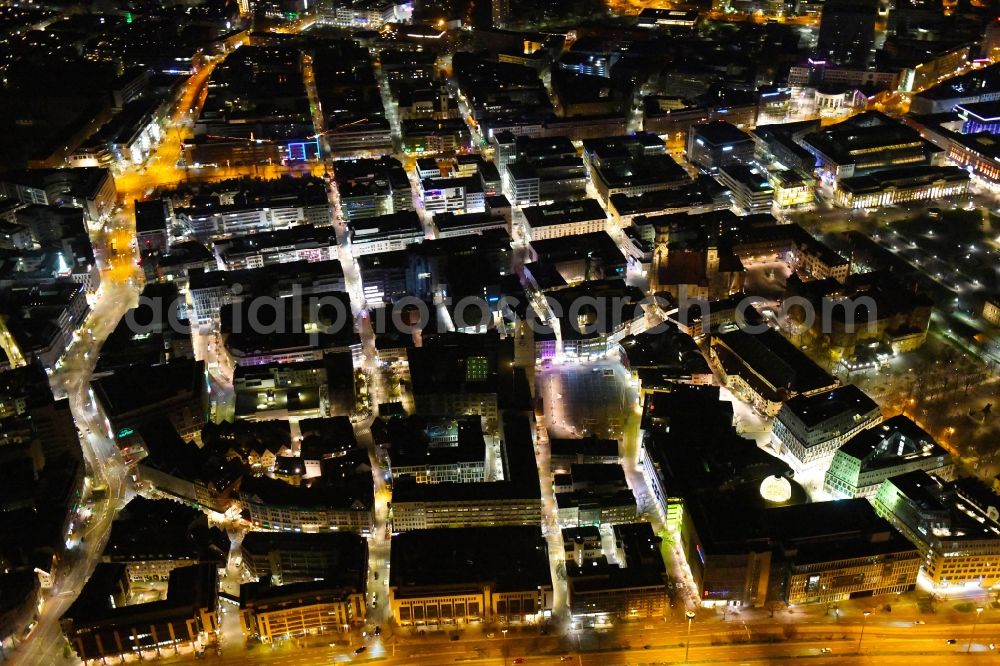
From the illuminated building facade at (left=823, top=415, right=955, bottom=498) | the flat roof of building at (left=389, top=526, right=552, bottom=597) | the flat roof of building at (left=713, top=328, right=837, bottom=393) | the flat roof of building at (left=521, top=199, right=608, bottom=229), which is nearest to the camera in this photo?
the flat roof of building at (left=389, top=526, right=552, bottom=597)

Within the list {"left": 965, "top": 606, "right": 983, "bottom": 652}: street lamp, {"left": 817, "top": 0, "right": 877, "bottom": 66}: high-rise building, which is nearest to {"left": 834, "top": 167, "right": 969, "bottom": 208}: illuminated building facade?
{"left": 817, "top": 0, "right": 877, "bottom": 66}: high-rise building

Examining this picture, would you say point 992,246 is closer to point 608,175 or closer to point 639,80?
point 608,175

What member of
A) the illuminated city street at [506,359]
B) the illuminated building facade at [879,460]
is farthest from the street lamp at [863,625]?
the illuminated building facade at [879,460]

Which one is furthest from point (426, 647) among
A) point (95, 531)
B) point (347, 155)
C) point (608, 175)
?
point (347, 155)

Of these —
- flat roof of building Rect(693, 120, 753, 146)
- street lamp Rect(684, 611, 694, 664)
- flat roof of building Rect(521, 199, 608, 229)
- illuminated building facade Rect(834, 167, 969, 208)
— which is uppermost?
flat roof of building Rect(693, 120, 753, 146)

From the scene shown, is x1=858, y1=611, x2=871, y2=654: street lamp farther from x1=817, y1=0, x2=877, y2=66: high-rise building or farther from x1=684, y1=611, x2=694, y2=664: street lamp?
x1=817, y1=0, x2=877, y2=66: high-rise building

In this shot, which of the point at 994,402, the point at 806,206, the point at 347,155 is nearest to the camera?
the point at 994,402

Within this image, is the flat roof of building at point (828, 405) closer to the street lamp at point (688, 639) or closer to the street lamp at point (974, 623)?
the street lamp at point (974, 623)
